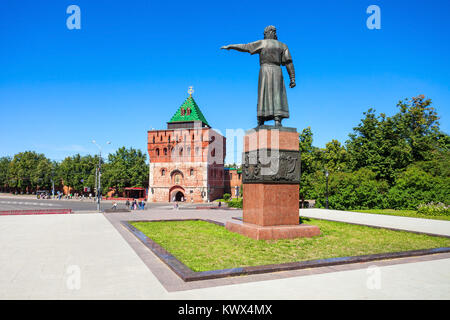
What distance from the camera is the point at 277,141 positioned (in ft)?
33.3

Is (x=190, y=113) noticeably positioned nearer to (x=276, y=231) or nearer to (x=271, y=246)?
(x=276, y=231)

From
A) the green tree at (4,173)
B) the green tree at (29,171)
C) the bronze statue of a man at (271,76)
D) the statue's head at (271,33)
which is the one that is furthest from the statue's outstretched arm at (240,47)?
the green tree at (4,173)

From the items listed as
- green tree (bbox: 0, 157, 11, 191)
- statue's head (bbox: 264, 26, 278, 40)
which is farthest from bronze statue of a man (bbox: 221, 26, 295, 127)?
green tree (bbox: 0, 157, 11, 191)

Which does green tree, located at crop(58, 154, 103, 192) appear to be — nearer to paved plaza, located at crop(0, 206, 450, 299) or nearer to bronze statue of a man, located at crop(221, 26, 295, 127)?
bronze statue of a man, located at crop(221, 26, 295, 127)

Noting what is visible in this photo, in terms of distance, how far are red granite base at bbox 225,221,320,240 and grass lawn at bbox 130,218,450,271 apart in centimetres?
22

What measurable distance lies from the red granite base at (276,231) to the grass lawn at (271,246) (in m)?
0.22

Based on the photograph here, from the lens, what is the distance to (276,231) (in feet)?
31.0

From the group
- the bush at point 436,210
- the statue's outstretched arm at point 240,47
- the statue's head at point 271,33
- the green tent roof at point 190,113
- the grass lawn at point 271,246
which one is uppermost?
the green tent roof at point 190,113

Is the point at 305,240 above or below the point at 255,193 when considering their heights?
below

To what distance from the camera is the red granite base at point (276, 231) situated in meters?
9.31

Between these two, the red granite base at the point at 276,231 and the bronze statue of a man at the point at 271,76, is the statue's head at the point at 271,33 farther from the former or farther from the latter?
the red granite base at the point at 276,231
